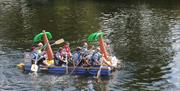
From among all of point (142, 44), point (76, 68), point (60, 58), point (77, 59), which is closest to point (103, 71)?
point (76, 68)

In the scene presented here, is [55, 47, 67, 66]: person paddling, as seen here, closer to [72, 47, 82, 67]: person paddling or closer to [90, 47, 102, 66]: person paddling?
[72, 47, 82, 67]: person paddling

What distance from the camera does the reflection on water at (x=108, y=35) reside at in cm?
3328

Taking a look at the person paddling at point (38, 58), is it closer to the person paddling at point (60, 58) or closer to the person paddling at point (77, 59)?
the person paddling at point (60, 58)

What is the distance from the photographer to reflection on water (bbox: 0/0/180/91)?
3328cm

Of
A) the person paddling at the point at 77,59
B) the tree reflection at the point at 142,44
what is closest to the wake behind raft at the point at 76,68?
the person paddling at the point at 77,59

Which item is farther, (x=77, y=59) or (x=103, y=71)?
(x=77, y=59)

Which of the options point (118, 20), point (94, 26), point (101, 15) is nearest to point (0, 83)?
point (94, 26)

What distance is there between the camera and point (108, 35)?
53031 mm

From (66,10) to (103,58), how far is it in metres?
46.7

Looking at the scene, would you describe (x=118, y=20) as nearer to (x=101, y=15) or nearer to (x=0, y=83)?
(x=101, y=15)

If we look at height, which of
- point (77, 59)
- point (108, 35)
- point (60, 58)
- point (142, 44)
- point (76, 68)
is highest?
point (108, 35)

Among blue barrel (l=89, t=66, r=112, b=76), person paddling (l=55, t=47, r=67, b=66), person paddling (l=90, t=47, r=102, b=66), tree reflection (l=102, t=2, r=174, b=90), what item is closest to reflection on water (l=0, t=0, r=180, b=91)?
tree reflection (l=102, t=2, r=174, b=90)

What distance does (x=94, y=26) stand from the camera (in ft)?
202

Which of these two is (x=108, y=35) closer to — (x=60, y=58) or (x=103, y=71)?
(x=60, y=58)
